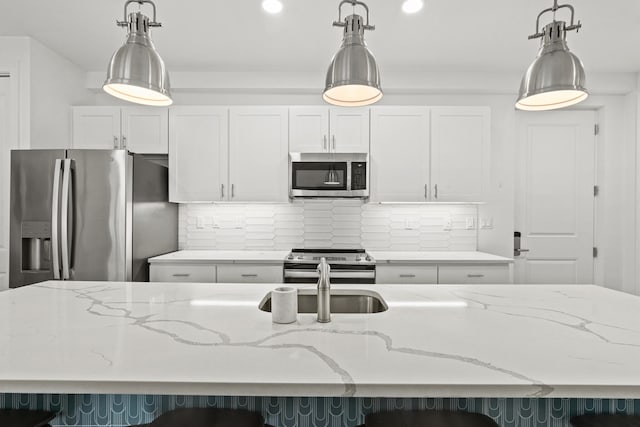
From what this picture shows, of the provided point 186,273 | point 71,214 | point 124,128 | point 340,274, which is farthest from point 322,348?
point 124,128

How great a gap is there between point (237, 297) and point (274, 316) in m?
0.42

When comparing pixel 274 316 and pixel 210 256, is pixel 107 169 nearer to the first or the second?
pixel 210 256

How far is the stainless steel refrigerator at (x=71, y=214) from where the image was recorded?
2.68m

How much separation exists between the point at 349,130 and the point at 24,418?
9.43 ft

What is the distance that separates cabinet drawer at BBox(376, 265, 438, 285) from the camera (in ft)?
9.87

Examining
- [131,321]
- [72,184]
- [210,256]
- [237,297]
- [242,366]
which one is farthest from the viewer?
[210,256]

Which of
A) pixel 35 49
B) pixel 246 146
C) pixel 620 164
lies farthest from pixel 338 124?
pixel 620 164

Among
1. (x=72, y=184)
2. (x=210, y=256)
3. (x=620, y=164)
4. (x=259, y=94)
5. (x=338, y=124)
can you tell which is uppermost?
(x=259, y=94)

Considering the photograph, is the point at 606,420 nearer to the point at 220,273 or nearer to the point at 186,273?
the point at 220,273

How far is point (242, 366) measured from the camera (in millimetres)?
867

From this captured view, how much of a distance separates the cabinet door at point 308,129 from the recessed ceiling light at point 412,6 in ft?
3.54

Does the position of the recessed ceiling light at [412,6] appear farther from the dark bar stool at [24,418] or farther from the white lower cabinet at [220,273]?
the dark bar stool at [24,418]

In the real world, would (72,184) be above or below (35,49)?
below

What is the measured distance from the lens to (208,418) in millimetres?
1051
